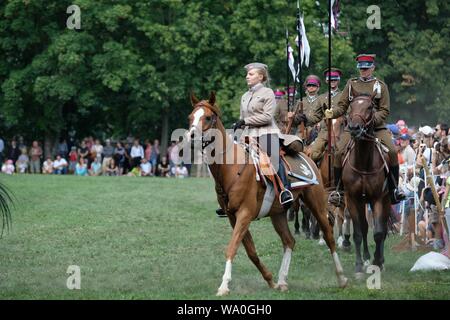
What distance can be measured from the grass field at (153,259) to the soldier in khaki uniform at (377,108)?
150cm

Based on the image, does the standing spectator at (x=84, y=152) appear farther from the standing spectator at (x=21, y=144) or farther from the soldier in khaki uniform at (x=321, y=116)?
the soldier in khaki uniform at (x=321, y=116)

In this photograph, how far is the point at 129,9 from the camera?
47.0m

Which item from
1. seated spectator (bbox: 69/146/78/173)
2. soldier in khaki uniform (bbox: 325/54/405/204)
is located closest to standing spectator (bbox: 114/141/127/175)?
seated spectator (bbox: 69/146/78/173)

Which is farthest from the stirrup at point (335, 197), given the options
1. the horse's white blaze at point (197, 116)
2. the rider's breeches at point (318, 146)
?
the horse's white blaze at point (197, 116)

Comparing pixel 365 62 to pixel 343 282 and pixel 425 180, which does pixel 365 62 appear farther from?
pixel 425 180

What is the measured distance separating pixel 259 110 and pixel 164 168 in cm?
3270

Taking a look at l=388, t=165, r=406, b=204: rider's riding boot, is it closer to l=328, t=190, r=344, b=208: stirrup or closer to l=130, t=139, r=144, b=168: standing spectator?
l=328, t=190, r=344, b=208: stirrup

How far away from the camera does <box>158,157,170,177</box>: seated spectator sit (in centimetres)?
4531

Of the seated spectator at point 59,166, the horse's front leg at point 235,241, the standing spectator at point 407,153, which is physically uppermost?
the standing spectator at point 407,153

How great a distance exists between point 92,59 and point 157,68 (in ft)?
11.0

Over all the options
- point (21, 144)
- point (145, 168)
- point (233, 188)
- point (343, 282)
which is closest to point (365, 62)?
point (343, 282)

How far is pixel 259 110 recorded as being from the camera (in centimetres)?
1285

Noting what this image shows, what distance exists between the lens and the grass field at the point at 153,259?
12258 mm
